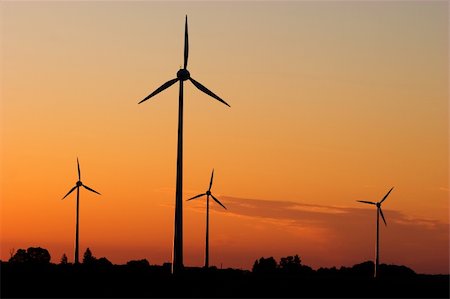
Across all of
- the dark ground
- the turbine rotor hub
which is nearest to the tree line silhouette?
the dark ground

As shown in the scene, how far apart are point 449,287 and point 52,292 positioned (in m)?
64.9

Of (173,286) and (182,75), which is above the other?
(182,75)

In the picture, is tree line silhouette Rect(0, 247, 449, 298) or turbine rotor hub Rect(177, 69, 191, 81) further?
Answer: turbine rotor hub Rect(177, 69, 191, 81)

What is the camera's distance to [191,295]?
5281 inches

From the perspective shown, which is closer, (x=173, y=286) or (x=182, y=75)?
(x=173, y=286)

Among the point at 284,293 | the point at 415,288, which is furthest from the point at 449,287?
the point at 284,293

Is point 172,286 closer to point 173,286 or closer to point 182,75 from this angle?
point 173,286

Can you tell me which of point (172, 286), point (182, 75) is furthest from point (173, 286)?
point (182, 75)

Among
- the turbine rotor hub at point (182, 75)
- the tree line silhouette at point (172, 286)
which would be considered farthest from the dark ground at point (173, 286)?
the turbine rotor hub at point (182, 75)

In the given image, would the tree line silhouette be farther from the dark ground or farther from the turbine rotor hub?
the turbine rotor hub

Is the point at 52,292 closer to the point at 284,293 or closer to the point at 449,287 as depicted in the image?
the point at 284,293

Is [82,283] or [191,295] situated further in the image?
[82,283]

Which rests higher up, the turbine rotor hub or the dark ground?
the turbine rotor hub

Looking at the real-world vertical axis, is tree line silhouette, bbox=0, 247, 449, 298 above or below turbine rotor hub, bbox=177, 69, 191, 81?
below
